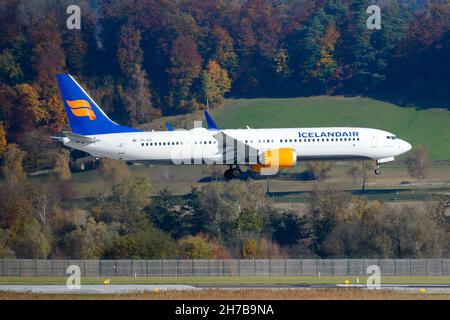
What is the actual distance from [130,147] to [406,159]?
219 ft

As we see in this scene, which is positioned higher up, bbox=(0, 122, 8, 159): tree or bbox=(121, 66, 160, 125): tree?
bbox=(121, 66, 160, 125): tree

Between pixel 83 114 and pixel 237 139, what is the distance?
1214cm

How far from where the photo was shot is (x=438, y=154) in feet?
515

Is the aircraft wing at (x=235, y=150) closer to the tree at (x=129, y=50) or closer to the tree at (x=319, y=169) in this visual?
the tree at (x=319, y=169)

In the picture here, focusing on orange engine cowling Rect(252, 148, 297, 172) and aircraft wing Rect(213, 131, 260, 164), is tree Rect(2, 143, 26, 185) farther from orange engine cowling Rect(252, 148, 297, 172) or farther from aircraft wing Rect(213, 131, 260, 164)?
orange engine cowling Rect(252, 148, 297, 172)

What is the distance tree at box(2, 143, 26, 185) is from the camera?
129950 mm

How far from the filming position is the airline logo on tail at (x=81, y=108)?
8779 cm

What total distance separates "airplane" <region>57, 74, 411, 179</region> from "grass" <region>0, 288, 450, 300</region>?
22.7 m

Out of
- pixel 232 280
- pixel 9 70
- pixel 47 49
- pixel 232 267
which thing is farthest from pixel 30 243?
pixel 47 49

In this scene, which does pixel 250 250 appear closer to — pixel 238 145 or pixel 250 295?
pixel 238 145

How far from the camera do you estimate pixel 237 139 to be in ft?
273

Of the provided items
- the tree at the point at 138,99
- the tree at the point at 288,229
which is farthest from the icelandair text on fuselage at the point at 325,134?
the tree at the point at 138,99

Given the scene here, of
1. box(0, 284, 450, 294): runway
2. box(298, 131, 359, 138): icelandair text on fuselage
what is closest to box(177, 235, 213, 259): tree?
box(298, 131, 359, 138): icelandair text on fuselage

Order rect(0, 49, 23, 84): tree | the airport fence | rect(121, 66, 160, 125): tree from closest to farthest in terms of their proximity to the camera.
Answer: the airport fence → rect(121, 66, 160, 125): tree → rect(0, 49, 23, 84): tree
